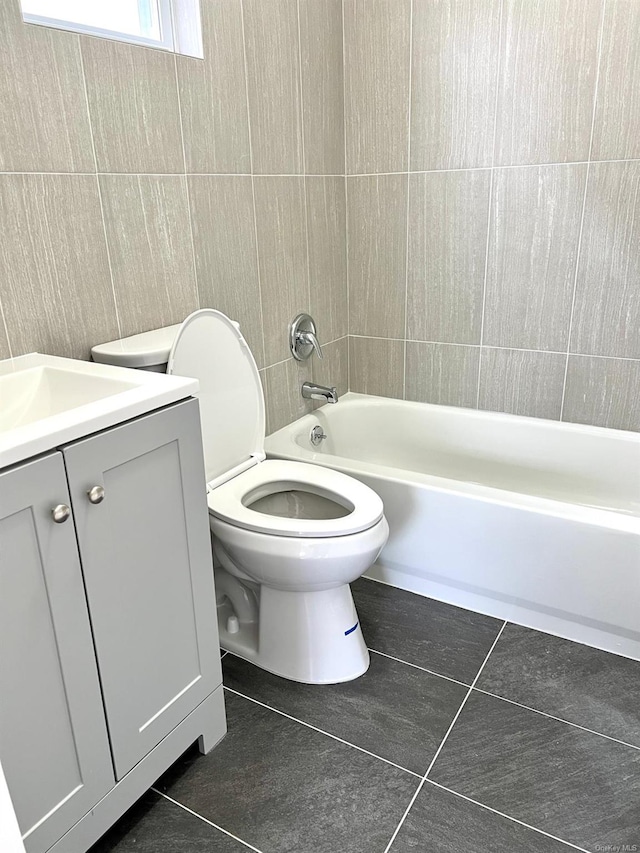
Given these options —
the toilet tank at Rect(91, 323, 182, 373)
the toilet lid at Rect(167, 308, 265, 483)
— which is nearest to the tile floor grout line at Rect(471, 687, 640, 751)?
the toilet lid at Rect(167, 308, 265, 483)

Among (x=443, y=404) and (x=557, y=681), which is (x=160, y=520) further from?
(x=443, y=404)

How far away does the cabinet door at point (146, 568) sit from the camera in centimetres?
115

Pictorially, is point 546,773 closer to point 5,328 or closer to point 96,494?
point 96,494

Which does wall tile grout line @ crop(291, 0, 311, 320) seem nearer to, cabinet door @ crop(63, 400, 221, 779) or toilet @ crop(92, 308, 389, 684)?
toilet @ crop(92, 308, 389, 684)

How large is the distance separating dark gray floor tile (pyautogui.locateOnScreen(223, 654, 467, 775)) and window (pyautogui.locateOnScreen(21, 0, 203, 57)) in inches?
66.7

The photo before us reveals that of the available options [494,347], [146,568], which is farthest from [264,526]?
[494,347]

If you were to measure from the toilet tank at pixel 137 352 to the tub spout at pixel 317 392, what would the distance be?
823mm

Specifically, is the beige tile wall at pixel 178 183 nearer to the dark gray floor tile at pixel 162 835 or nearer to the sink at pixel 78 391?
the sink at pixel 78 391

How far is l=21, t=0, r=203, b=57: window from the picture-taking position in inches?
62.8

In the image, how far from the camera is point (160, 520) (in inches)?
50.4

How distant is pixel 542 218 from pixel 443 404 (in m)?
0.78

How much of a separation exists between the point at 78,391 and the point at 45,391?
0.28 ft

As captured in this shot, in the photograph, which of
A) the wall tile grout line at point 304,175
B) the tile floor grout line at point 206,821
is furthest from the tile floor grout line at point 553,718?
the wall tile grout line at point 304,175

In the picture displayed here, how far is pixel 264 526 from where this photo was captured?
1.65 meters
